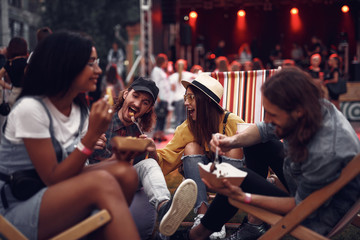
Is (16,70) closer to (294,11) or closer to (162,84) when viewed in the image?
(162,84)

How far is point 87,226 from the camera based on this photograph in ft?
5.98

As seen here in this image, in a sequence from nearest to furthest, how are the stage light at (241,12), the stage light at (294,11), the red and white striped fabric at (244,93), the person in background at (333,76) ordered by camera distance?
the red and white striped fabric at (244,93) < the person in background at (333,76) < the stage light at (294,11) < the stage light at (241,12)

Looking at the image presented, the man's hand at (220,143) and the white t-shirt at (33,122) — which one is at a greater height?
the white t-shirt at (33,122)

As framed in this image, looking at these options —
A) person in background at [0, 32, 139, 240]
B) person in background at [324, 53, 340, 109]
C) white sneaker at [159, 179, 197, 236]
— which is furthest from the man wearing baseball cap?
person in background at [324, 53, 340, 109]

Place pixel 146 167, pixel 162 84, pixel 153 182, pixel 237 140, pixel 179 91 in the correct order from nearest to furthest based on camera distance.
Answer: pixel 237 140
pixel 153 182
pixel 146 167
pixel 179 91
pixel 162 84

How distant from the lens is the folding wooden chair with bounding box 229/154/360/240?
1907mm

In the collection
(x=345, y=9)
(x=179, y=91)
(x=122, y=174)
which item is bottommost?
(x=179, y=91)

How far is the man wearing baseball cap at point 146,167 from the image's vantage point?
2.41m

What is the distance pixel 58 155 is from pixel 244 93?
2.71 m

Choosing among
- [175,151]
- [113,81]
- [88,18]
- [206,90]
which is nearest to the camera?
[206,90]

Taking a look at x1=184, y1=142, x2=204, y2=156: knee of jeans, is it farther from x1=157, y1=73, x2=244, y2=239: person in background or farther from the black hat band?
the black hat band

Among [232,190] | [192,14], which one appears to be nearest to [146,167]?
[232,190]

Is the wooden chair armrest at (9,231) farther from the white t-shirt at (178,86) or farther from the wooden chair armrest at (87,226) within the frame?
the white t-shirt at (178,86)

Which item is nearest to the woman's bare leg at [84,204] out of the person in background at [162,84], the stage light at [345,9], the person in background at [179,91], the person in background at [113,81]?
the person in background at [113,81]
